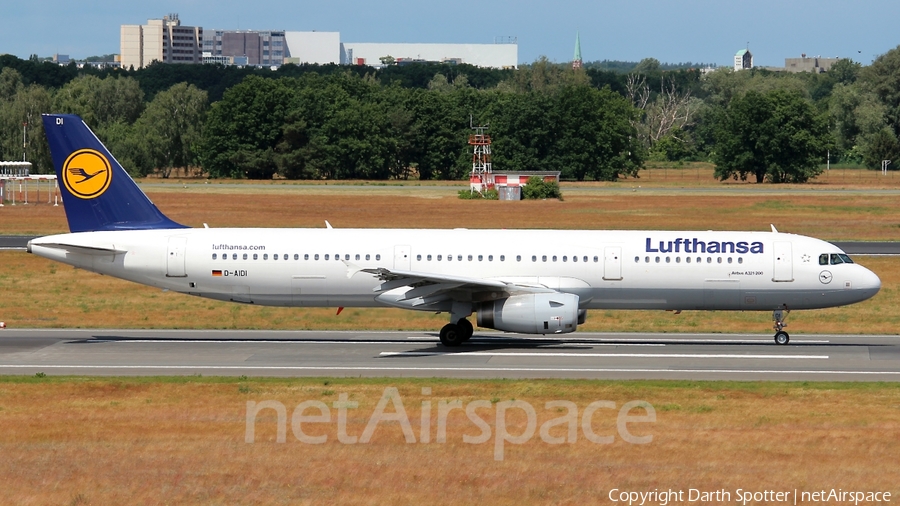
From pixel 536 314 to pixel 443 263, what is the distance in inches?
157

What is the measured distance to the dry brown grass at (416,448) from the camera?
19.0 meters

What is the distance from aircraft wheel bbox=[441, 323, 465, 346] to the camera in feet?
114

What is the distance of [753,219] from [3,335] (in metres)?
61.4

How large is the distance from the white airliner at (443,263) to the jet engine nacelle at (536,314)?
0.54m

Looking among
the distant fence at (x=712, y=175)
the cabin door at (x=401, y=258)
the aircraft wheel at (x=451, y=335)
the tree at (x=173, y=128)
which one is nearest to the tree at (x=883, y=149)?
the distant fence at (x=712, y=175)

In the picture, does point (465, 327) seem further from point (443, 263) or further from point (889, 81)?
point (889, 81)

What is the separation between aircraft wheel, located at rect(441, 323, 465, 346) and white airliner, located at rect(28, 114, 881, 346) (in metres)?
0.04

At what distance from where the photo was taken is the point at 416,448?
70.8 feet

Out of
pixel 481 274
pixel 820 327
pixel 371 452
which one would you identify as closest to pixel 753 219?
pixel 820 327

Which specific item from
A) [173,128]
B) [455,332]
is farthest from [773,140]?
[455,332]

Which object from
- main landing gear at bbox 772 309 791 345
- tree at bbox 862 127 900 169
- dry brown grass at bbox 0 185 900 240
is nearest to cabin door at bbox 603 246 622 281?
main landing gear at bbox 772 309 791 345

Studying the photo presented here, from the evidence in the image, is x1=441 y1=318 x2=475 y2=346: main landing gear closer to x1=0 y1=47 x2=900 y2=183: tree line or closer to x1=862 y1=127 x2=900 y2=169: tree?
x1=0 y1=47 x2=900 y2=183: tree line

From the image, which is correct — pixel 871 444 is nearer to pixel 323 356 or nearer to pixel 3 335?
pixel 323 356

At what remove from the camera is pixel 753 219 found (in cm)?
8550
